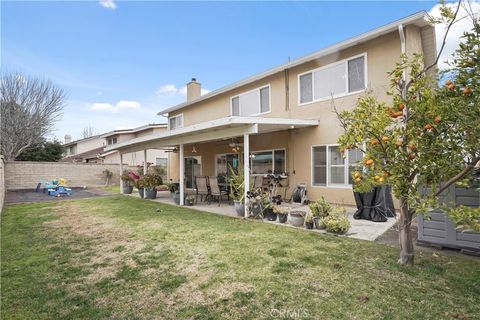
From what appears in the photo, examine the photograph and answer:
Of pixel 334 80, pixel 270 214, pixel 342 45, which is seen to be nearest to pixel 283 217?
pixel 270 214

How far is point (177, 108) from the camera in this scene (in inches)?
679

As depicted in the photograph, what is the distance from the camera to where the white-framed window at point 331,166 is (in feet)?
29.0

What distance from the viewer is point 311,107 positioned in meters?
9.91

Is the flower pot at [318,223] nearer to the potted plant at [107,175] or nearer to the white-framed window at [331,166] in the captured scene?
the white-framed window at [331,166]

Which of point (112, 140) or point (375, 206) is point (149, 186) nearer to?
point (375, 206)

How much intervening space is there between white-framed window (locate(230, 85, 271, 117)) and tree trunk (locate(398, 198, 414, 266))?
8294 mm

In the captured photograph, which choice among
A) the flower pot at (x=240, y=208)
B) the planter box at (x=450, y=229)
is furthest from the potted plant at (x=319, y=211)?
the flower pot at (x=240, y=208)

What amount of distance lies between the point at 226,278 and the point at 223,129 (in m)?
5.44

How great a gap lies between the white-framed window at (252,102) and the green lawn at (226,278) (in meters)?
6.78

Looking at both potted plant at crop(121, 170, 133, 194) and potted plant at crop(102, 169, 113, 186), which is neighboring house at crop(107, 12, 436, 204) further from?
potted plant at crop(102, 169, 113, 186)

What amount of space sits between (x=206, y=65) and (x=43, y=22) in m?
9.05

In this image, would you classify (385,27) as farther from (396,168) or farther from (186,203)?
(186,203)

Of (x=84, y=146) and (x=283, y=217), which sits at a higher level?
(x=84, y=146)

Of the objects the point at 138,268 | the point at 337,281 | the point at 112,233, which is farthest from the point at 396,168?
the point at 112,233
